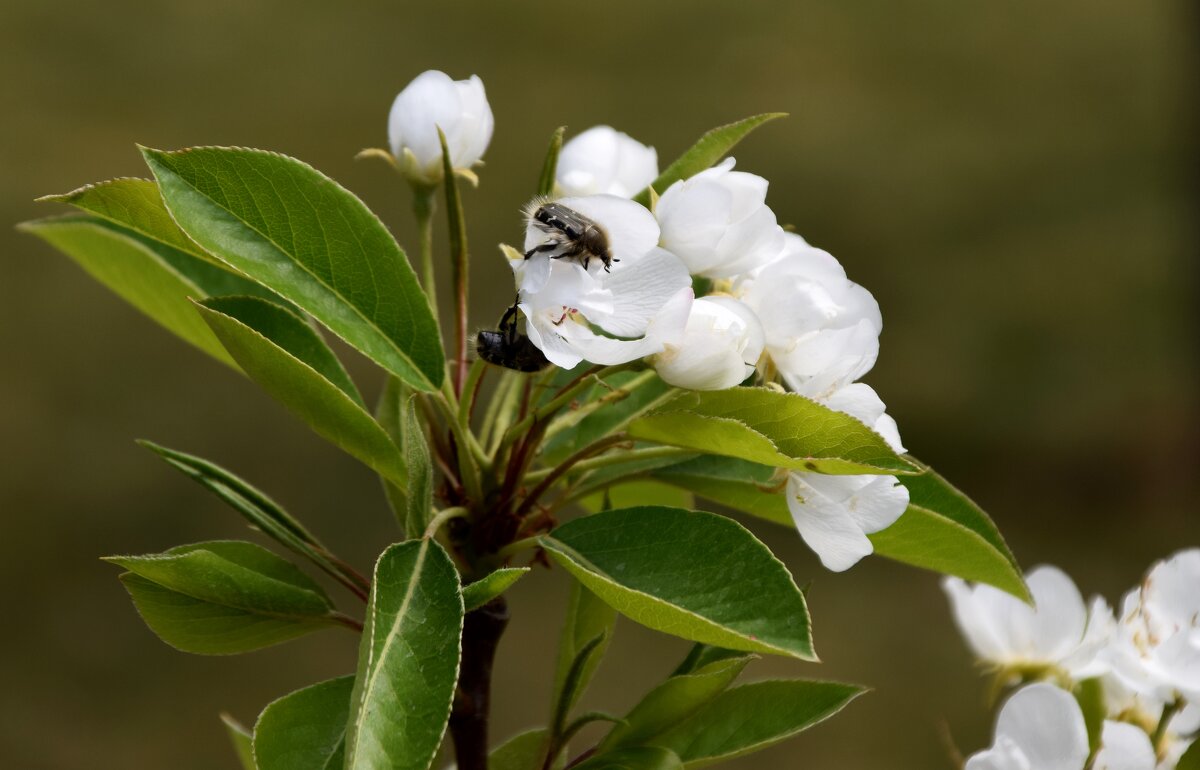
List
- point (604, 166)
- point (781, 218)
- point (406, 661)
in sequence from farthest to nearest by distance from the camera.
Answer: point (781, 218)
point (604, 166)
point (406, 661)

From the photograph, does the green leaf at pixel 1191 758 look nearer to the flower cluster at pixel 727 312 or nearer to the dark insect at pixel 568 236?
the flower cluster at pixel 727 312

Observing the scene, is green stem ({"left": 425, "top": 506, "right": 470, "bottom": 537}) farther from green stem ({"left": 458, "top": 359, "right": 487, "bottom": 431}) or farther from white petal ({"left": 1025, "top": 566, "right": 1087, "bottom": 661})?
white petal ({"left": 1025, "top": 566, "right": 1087, "bottom": 661})

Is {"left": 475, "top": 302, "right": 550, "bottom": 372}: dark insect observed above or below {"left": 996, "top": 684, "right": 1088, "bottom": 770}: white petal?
above

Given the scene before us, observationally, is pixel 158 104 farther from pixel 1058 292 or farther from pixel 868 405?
pixel 868 405

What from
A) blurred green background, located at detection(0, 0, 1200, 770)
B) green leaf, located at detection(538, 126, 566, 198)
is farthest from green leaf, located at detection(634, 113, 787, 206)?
blurred green background, located at detection(0, 0, 1200, 770)

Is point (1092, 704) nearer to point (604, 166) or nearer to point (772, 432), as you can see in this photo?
point (772, 432)

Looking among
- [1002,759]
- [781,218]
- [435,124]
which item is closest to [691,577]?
[1002,759]

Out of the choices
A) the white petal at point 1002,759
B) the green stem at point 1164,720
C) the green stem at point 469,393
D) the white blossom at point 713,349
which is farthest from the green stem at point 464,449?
the green stem at point 1164,720

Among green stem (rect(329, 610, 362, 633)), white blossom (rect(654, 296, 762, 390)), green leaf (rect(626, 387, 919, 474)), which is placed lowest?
green stem (rect(329, 610, 362, 633))
